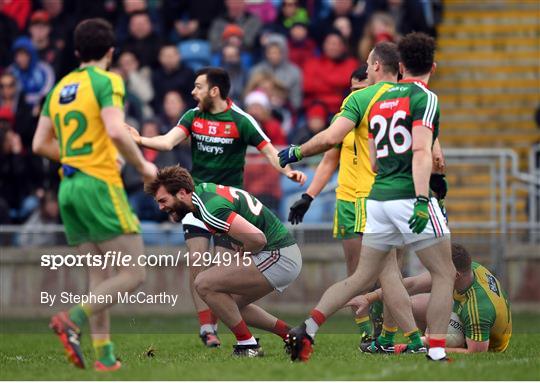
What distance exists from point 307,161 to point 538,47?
5.94 metres

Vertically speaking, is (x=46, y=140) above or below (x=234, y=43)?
below

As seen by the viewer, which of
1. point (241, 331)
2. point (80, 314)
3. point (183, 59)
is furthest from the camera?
point (183, 59)

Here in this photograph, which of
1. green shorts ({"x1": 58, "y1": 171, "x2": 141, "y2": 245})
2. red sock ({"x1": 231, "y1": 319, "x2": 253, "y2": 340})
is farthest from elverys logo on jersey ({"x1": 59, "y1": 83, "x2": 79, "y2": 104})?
red sock ({"x1": 231, "y1": 319, "x2": 253, "y2": 340})

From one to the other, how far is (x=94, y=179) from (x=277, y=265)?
220 centimetres

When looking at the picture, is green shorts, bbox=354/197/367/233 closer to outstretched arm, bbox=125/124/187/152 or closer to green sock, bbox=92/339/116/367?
outstretched arm, bbox=125/124/187/152

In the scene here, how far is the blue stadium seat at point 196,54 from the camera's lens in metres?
21.5

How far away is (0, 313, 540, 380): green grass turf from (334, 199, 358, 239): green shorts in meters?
1.03

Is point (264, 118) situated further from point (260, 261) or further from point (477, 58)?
point (260, 261)

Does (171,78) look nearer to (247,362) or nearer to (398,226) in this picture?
(247,362)

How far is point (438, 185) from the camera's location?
11.4 meters

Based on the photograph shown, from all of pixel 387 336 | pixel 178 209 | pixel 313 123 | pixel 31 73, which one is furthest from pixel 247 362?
pixel 31 73

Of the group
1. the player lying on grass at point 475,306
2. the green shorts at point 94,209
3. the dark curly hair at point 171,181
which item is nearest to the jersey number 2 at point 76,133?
the green shorts at point 94,209

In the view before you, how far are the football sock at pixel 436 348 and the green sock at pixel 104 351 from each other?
7.84 feet

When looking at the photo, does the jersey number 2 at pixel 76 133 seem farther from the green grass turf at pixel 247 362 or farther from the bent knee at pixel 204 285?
the bent knee at pixel 204 285
